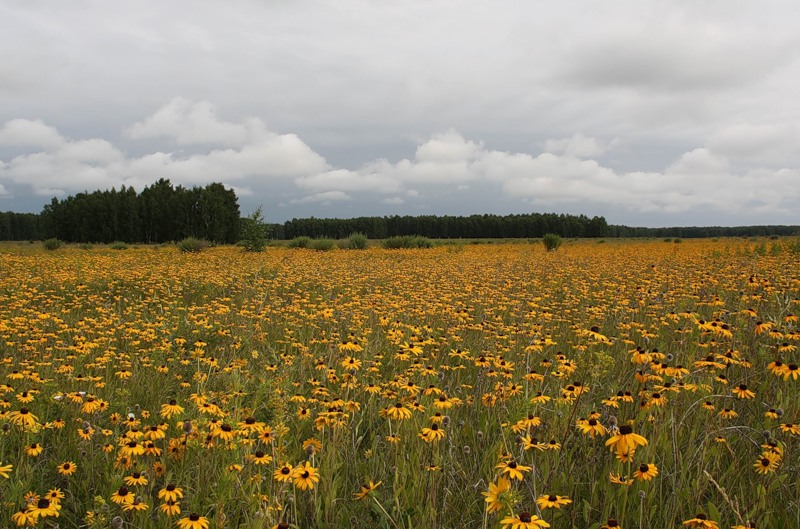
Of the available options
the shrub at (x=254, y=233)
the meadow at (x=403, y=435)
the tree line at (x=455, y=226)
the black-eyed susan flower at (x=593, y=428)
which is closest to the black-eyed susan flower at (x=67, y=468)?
the meadow at (x=403, y=435)

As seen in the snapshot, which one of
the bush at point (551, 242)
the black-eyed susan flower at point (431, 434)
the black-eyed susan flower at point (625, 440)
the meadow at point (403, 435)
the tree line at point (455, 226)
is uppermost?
the tree line at point (455, 226)

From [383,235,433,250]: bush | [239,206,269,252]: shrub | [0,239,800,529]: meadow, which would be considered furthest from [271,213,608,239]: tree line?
[0,239,800,529]: meadow

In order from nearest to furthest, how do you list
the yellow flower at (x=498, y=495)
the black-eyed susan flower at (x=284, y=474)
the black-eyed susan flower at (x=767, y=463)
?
the yellow flower at (x=498, y=495), the black-eyed susan flower at (x=284, y=474), the black-eyed susan flower at (x=767, y=463)

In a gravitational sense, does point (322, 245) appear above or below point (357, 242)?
below

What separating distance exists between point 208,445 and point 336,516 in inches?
29.6

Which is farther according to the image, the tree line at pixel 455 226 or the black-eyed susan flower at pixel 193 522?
the tree line at pixel 455 226

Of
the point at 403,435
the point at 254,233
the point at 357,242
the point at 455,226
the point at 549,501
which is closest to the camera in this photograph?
the point at 549,501

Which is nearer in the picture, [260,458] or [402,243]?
[260,458]

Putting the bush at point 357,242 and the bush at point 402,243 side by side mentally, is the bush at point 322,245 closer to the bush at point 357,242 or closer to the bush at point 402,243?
the bush at point 357,242

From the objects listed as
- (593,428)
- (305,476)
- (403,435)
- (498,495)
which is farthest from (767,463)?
(305,476)

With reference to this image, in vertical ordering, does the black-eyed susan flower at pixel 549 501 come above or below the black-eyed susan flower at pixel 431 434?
below

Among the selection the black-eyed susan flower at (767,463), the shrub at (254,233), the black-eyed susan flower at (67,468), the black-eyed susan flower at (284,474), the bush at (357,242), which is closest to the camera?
the black-eyed susan flower at (284,474)

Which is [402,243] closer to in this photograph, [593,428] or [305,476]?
[593,428]

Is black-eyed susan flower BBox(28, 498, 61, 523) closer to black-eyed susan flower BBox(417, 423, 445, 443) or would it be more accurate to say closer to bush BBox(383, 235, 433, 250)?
black-eyed susan flower BBox(417, 423, 445, 443)
